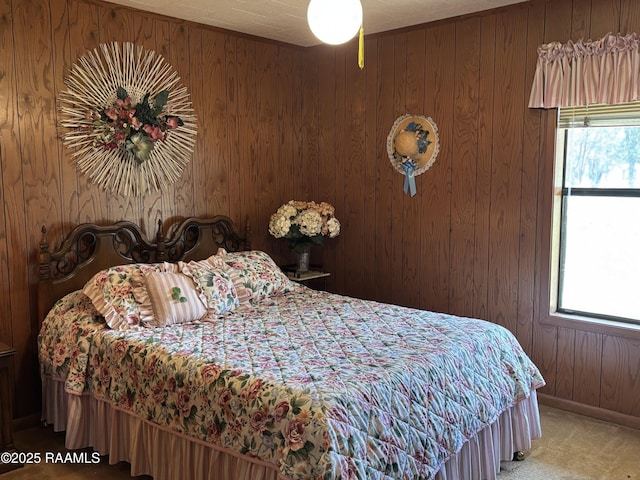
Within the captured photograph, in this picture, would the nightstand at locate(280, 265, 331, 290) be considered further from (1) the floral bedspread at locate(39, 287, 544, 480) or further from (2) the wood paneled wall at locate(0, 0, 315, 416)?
(1) the floral bedspread at locate(39, 287, 544, 480)

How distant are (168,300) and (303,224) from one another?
4.68 feet

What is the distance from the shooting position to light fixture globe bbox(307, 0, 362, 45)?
2.16 meters

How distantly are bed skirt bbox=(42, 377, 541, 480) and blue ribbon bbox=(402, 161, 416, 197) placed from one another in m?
1.70

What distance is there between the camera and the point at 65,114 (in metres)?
3.29

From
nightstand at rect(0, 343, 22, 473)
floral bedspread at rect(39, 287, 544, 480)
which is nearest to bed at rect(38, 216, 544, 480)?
floral bedspread at rect(39, 287, 544, 480)

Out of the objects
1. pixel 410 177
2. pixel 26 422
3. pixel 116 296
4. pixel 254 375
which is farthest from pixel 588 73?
pixel 26 422

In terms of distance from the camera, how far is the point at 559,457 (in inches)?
115

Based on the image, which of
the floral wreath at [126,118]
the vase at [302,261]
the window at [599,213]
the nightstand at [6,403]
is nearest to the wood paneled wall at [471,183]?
the window at [599,213]

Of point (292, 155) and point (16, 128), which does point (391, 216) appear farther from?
point (16, 128)

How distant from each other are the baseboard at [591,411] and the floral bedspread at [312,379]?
751mm

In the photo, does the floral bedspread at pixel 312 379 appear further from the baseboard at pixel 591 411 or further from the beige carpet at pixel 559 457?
the baseboard at pixel 591 411

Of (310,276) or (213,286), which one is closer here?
(213,286)

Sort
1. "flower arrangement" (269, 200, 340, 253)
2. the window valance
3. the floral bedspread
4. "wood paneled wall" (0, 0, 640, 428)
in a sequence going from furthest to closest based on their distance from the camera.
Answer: "flower arrangement" (269, 200, 340, 253), "wood paneled wall" (0, 0, 640, 428), the window valance, the floral bedspread

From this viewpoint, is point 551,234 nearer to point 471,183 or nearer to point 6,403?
point 471,183
